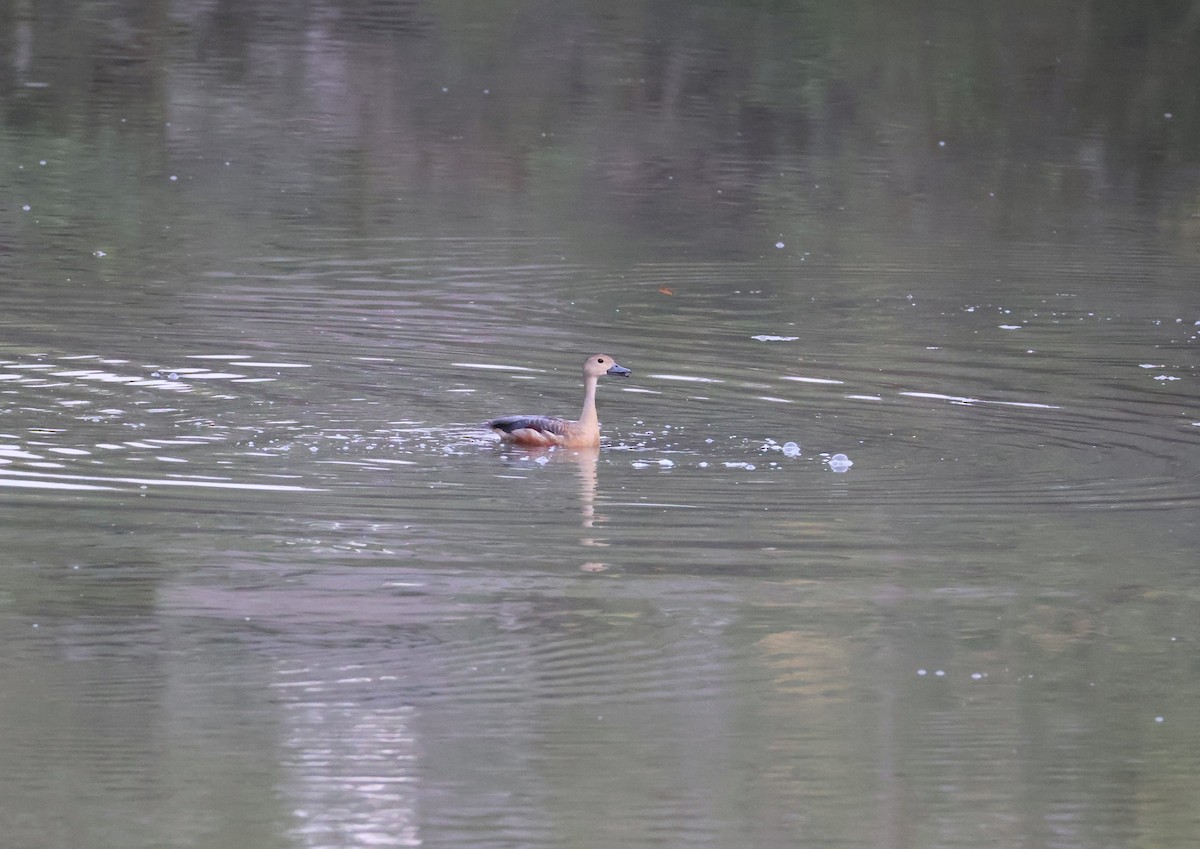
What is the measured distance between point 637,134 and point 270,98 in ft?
12.1

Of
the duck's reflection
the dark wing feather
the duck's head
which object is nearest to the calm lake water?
the duck's reflection

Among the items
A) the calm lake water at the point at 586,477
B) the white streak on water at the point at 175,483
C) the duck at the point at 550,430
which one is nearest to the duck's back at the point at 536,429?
the duck at the point at 550,430

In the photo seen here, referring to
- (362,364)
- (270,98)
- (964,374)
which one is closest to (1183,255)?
(964,374)

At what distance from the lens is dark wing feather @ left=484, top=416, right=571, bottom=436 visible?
955 centimetres

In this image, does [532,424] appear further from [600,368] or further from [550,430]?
[600,368]

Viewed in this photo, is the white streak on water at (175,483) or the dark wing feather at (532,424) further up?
the dark wing feather at (532,424)

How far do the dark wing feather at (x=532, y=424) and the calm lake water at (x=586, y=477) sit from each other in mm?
145

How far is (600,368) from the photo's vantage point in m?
10.1

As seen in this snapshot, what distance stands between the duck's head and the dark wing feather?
19.7 inches

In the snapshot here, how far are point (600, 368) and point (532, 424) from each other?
0.70m

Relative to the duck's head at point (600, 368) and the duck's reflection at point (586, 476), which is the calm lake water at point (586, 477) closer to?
the duck's reflection at point (586, 476)

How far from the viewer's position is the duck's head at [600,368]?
33.0 ft

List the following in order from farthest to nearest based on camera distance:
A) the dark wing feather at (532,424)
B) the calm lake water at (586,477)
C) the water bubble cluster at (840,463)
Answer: the dark wing feather at (532,424) < the water bubble cluster at (840,463) < the calm lake water at (586,477)

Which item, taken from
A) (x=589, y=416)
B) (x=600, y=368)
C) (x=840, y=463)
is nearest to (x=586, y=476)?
(x=589, y=416)
